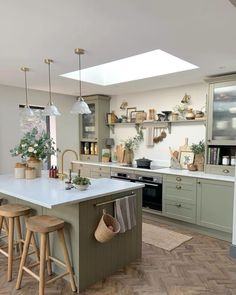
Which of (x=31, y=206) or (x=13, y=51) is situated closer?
(x=13, y=51)

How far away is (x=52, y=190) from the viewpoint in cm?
261

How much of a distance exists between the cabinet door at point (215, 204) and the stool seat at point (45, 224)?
224cm

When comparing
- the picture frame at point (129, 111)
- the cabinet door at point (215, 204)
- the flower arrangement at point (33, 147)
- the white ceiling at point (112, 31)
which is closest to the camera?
the white ceiling at point (112, 31)

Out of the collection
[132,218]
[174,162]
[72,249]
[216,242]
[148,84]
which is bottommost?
[216,242]

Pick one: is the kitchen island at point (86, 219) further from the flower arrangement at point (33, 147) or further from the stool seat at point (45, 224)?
the flower arrangement at point (33, 147)

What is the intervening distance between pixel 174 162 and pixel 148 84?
4.86 ft

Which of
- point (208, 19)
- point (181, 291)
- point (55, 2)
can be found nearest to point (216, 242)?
point (181, 291)

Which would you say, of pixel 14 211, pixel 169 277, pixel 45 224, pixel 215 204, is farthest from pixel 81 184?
pixel 215 204

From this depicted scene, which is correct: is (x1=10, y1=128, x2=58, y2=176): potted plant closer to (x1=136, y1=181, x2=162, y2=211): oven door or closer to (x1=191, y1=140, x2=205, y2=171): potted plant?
(x1=136, y1=181, x2=162, y2=211): oven door

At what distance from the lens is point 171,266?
285 cm

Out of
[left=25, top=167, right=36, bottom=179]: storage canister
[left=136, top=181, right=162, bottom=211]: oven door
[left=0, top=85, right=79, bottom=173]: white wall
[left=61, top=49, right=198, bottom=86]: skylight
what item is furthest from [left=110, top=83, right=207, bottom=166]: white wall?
[left=25, top=167, right=36, bottom=179]: storage canister

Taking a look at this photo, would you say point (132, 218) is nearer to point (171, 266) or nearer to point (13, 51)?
point (171, 266)

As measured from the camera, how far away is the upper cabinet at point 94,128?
5.55m

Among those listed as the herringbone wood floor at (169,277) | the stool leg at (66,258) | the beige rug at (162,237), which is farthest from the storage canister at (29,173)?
the beige rug at (162,237)
